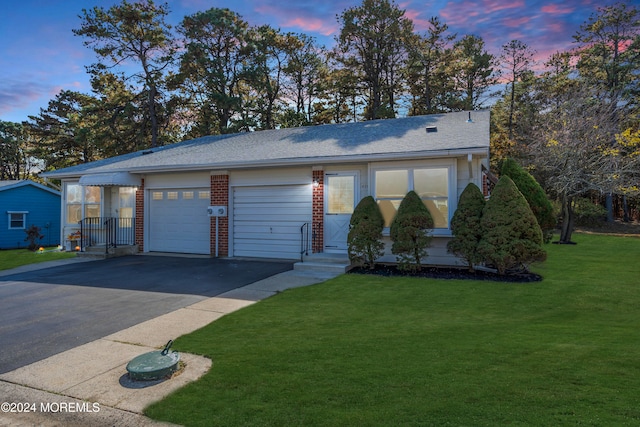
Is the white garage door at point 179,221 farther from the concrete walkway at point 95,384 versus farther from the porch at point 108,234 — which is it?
the concrete walkway at point 95,384

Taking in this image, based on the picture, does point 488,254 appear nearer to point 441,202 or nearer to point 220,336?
point 441,202

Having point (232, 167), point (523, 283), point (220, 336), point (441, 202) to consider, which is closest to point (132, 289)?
point (220, 336)

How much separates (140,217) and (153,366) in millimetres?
10515

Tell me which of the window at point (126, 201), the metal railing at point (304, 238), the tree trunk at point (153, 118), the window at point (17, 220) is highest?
the tree trunk at point (153, 118)

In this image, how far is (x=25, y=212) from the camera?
20.3 metres

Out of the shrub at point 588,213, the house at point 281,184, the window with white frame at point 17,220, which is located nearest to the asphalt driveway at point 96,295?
the house at point 281,184

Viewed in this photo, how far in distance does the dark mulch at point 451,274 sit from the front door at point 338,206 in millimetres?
1140

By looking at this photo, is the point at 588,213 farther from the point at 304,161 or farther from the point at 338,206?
the point at 304,161

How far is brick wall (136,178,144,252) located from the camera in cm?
1294

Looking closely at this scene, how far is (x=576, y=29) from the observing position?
28.9m

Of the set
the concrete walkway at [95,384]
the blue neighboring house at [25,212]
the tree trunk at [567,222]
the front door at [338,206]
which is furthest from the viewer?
the blue neighboring house at [25,212]

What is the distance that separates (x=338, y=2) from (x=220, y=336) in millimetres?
25312

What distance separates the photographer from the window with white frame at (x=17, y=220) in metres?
19.8

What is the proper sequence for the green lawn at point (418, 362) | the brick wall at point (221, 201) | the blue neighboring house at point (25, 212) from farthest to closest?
the blue neighboring house at point (25, 212)
the brick wall at point (221, 201)
the green lawn at point (418, 362)
